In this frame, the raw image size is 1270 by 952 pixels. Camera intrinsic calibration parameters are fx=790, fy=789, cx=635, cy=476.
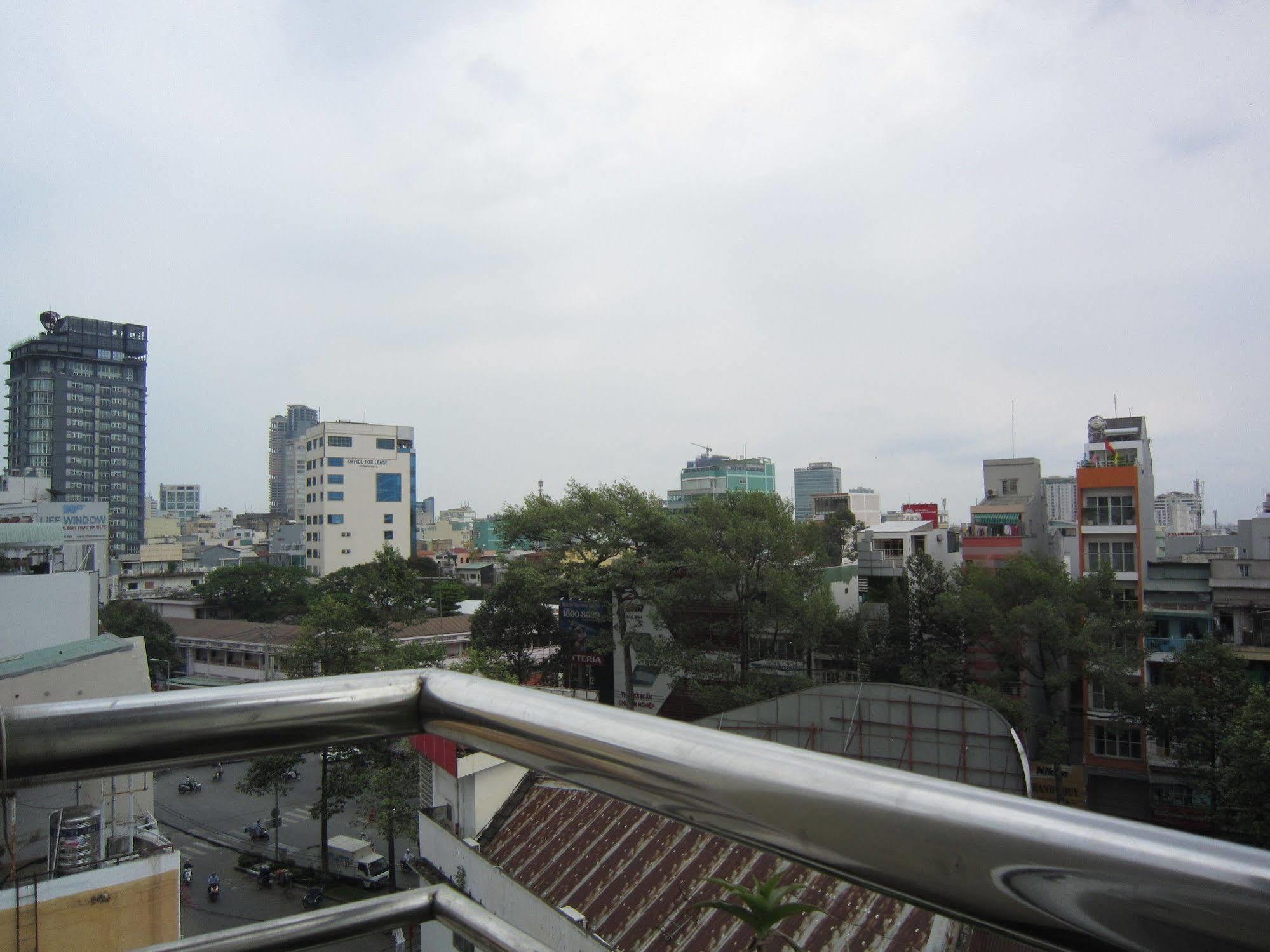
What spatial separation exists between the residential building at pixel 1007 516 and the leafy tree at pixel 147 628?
16.7 m

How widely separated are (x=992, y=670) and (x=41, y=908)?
13.1 meters

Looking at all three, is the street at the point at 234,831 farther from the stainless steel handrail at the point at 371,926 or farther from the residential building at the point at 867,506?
the residential building at the point at 867,506

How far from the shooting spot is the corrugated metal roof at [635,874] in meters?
3.55

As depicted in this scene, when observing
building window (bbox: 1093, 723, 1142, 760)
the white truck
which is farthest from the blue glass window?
building window (bbox: 1093, 723, 1142, 760)

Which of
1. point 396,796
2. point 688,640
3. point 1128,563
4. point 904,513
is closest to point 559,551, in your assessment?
point 688,640

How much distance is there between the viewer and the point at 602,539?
1395 cm

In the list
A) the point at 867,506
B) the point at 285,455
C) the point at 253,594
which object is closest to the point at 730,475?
the point at 867,506

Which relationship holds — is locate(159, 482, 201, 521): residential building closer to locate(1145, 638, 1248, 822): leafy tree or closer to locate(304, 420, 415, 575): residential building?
locate(304, 420, 415, 575): residential building

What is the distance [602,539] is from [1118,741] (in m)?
8.48

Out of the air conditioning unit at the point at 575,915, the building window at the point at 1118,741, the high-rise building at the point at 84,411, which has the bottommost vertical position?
the building window at the point at 1118,741

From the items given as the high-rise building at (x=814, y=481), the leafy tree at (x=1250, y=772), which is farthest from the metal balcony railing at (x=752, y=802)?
the high-rise building at (x=814, y=481)

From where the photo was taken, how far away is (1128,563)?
1230 centimetres

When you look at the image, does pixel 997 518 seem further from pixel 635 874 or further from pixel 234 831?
pixel 234 831

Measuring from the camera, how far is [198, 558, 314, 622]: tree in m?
23.9
